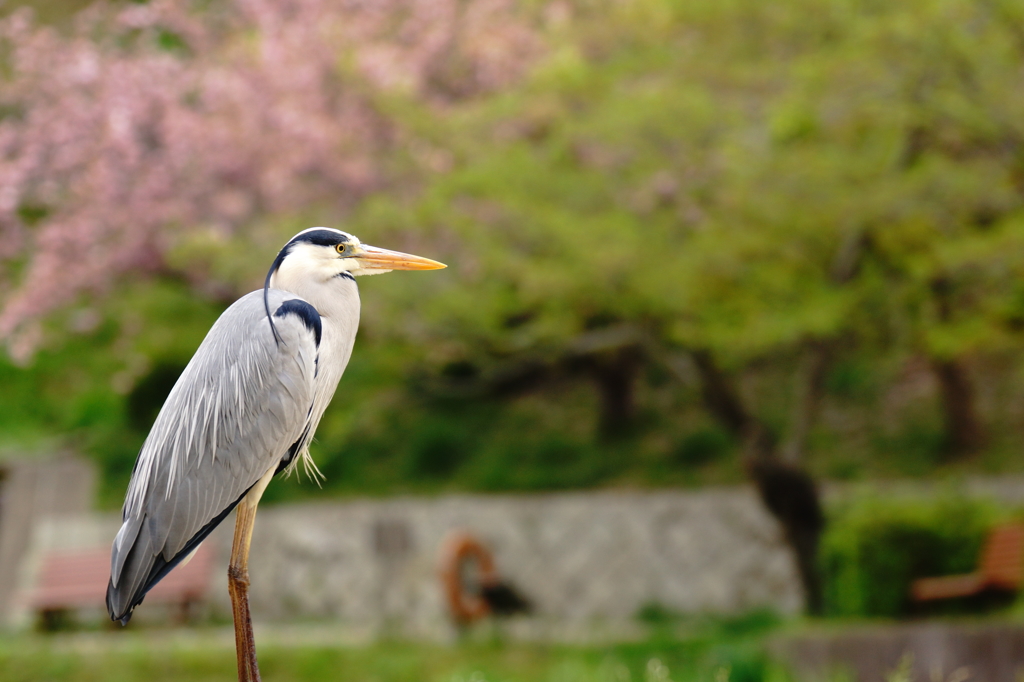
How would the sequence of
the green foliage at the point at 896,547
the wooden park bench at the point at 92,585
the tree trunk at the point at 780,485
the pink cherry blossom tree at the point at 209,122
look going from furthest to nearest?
1. the pink cherry blossom tree at the point at 209,122
2. the wooden park bench at the point at 92,585
3. the tree trunk at the point at 780,485
4. the green foliage at the point at 896,547

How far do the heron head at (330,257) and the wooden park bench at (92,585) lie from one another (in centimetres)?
813

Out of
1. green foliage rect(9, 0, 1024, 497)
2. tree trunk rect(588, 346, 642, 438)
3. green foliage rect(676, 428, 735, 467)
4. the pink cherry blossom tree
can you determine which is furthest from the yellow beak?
tree trunk rect(588, 346, 642, 438)

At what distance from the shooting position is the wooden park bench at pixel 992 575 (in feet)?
21.5

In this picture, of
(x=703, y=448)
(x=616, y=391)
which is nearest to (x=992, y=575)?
(x=703, y=448)

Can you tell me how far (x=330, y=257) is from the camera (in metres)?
2.29

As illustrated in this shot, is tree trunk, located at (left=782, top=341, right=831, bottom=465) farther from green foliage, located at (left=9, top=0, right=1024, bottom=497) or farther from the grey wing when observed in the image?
the grey wing

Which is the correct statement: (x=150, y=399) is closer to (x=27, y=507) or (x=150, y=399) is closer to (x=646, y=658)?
(x=27, y=507)

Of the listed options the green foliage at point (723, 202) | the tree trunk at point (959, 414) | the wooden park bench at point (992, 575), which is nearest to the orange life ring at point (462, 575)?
the green foliage at point (723, 202)

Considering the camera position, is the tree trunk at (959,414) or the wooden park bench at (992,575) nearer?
the wooden park bench at (992,575)

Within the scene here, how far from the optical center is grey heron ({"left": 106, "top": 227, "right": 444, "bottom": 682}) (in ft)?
7.53

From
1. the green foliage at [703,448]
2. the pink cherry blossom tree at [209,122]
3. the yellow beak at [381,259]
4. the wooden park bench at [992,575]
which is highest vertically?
the pink cherry blossom tree at [209,122]

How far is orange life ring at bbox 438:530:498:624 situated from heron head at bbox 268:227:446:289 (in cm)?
704

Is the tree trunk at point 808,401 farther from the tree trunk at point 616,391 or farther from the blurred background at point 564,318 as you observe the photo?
the tree trunk at point 616,391

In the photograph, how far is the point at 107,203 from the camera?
11.4 meters
